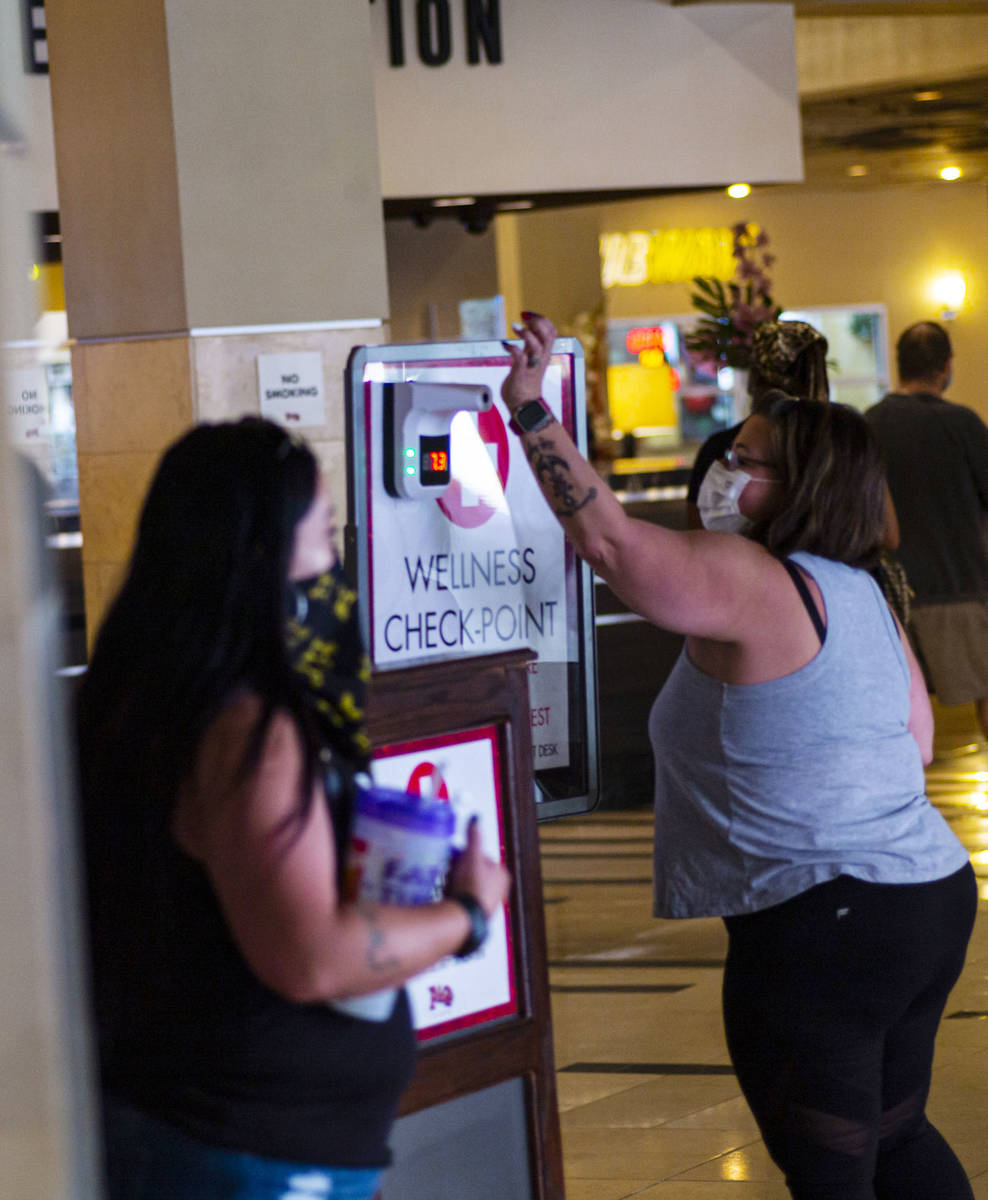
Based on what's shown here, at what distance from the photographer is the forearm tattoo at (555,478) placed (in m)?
2.00

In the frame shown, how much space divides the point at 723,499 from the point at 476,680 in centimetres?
54

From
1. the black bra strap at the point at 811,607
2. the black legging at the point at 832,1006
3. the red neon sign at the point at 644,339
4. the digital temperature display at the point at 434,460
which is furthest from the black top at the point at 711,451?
the red neon sign at the point at 644,339

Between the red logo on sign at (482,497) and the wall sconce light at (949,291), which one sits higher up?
the wall sconce light at (949,291)

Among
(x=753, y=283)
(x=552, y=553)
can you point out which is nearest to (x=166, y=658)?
(x=552, y=553)

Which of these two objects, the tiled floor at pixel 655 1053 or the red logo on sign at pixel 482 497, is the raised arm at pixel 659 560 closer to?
the red logo on sign at pixel 482 497

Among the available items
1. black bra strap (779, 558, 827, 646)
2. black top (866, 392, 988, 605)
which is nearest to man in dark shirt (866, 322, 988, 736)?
black top (866, 392, 988, 605)

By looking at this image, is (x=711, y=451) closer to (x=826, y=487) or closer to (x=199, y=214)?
(x=199, y=214)

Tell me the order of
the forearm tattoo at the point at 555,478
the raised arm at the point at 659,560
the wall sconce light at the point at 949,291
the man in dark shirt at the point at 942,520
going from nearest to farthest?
the raised arm at the point at 659,560
the forearm tattoo at the point at 555,478
the man in dark shirt at the point at 942,520
the wall sconce light at the point at 949,291

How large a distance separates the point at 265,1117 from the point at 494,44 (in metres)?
5.32

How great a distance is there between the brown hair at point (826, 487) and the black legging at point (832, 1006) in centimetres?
44

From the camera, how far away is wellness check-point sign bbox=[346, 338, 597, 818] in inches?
96.2

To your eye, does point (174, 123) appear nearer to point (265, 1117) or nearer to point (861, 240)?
point (265, 1117)

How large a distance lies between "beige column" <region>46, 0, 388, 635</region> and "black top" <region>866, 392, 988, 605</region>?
253cm

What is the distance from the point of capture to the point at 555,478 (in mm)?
2039
